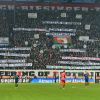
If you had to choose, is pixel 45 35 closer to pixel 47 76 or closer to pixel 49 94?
pixel 47 76

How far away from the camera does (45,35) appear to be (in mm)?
72125

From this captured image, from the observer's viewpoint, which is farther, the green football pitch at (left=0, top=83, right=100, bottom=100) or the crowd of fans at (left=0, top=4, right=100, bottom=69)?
the crowd of fans at (left=0, top=4, right=100, bottom=69)

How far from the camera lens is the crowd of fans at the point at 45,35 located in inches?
2744

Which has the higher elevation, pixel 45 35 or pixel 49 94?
pixel 45 35

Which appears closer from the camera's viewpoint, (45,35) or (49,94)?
(49,94)

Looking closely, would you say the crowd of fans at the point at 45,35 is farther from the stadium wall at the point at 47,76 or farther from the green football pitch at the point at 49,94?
the green football pitch at the point at 49,94

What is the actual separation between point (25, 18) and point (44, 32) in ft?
12.7

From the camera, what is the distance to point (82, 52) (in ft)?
233

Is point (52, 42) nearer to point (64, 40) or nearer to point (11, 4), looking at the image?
point (64, 40)

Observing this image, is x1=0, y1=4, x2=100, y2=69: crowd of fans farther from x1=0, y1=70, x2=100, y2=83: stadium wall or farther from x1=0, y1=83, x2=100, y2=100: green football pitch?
x1=0, y1=83, x2=100, y2=100: green football pitch

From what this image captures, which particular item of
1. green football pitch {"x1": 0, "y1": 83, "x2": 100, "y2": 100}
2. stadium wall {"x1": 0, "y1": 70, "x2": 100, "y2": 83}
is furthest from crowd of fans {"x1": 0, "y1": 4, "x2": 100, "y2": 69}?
green football pitch {"x1": 0, "y1": 83, "x2": 100, "y2": 100}

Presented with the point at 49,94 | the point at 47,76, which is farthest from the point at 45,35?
the point at 49,94

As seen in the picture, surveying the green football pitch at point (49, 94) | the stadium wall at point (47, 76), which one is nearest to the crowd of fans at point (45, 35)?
the stadium wall at point (47, 76)

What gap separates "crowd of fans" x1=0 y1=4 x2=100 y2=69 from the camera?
69.7m
